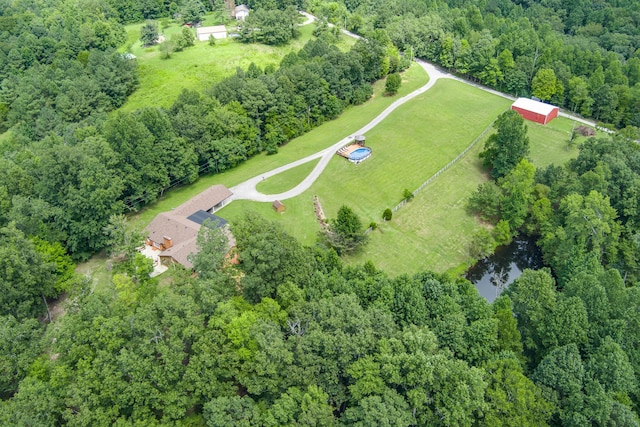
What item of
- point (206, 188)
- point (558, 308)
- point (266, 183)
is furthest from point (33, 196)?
point (558, 308)

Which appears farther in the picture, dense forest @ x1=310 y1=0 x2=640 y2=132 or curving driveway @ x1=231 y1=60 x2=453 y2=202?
dense forest @ x1=310 y1=0 x2=640 y2=132

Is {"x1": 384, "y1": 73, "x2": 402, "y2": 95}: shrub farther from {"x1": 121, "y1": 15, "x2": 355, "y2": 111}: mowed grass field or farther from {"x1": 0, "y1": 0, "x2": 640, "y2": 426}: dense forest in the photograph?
{"x1": 121, "y1": 15, "x2": 355, "y2": 111}: mowed grass field

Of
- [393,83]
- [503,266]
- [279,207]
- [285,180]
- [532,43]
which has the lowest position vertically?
[503,266]

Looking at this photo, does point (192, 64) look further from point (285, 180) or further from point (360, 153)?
point (360, 153)

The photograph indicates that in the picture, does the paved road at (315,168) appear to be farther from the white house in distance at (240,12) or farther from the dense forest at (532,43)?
the white house in distance at (240,12)

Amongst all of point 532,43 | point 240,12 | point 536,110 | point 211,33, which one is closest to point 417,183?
point 536,110

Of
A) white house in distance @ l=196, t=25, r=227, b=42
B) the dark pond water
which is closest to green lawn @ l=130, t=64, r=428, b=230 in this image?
the dark pond water
